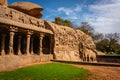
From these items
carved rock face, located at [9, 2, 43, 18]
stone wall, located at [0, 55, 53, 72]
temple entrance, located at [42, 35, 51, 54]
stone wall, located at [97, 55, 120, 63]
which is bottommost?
stone wall, located at [97, 55, 120, 63]

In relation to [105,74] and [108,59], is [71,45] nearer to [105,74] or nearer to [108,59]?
[108,59]

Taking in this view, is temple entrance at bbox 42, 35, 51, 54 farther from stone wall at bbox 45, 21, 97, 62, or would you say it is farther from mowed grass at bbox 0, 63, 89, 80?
mowed grass at bbox 0, 63, 89, 80

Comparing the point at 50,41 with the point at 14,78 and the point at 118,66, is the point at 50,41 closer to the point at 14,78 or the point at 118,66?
the point at 118,66

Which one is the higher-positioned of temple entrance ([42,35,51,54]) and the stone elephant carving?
temple entrance ([42,35,51,54])

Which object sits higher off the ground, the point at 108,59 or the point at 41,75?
the point at 41,75

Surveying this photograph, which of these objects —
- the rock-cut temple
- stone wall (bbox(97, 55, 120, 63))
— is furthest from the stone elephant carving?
stone wall (bbox(97, 55, 120, 63))

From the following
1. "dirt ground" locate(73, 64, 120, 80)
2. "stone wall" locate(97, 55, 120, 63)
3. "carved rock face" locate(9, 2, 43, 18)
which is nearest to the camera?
"dirt ground" locate(73, 64, 120, 80)

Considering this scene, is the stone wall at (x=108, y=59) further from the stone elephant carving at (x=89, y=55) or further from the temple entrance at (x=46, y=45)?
the temple entrance at (x=46, y=45)

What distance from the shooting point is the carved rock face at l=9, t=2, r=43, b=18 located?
20.9 m

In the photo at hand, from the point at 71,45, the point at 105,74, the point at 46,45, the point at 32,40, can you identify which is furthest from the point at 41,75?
the point at 71,45

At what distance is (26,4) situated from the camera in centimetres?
2150

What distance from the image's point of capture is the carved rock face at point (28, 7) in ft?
68.5

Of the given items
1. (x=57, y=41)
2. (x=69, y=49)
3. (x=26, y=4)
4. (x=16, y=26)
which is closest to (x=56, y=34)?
(x=57, y=41)

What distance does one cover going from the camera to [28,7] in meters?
21.1
